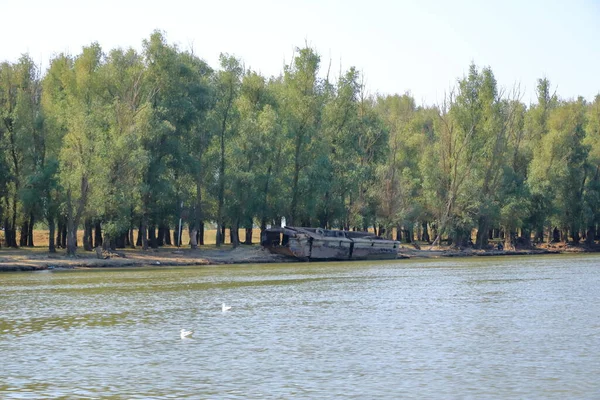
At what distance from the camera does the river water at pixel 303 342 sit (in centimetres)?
2003

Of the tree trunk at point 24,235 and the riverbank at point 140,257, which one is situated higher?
the tree trunk at point 24,235

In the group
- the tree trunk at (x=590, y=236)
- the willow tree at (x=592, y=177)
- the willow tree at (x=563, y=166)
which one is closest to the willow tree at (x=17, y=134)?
the willow tree at (x=563, y=166)

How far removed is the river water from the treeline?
29002 millimetres

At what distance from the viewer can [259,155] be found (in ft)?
298

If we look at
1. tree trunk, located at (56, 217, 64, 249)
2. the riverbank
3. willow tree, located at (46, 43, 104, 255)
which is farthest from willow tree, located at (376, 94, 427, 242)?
tree trunk, located at (56, 217, 64, 249)

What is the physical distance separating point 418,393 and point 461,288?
30380mm

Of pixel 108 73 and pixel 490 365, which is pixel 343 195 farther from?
pixel 490 365

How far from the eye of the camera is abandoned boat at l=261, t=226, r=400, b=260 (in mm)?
87625

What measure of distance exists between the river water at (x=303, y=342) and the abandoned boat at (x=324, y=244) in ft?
121

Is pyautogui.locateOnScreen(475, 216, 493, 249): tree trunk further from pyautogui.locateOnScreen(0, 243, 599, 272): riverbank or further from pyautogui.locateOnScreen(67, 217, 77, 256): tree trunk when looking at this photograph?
pyautogui.locateOnScreen(67, 217, 77, 256): tree trunk

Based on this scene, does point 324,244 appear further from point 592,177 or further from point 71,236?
point 592,177

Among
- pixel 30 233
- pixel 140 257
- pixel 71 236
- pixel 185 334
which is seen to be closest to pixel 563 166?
pixel 140 257

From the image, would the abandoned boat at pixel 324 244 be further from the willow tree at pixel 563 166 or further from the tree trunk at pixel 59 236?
the willow tree at pixel 563 166

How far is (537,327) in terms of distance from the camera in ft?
98.3
